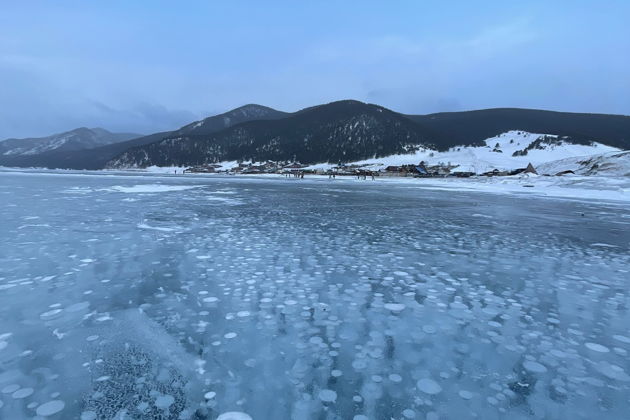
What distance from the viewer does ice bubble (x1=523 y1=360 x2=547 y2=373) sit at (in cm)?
454

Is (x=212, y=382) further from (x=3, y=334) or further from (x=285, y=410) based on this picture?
(x=3, y=334)

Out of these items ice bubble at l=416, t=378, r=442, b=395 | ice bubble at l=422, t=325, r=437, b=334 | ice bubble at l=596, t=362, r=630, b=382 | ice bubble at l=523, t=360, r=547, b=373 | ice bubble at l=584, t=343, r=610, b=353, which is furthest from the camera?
ice bubble at l=422, t=325, r=437, b=334

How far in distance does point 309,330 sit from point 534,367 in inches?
117

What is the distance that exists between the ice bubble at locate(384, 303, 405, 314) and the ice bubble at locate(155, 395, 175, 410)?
382 centimetres

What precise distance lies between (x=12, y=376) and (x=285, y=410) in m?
3.22

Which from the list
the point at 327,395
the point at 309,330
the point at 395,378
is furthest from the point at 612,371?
the point at 309,330

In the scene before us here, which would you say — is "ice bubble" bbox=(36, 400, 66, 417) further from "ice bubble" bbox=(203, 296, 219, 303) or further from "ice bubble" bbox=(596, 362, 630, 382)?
"ice bubble" bbox=(596, 362, 630, 382)

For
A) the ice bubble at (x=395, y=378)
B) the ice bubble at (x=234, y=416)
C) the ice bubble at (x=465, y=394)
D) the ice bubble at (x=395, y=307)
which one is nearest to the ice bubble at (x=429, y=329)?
the ice bubble at (x=395, y=307)

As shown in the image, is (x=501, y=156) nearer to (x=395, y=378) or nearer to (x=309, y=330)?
(x=309, y=330)

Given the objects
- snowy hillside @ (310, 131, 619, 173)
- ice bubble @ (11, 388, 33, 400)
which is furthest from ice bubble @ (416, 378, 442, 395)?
snowy hillside @ (310, 131, 619, 173)

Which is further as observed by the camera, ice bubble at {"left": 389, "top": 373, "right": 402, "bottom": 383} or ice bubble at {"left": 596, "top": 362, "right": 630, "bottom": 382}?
ice bubble at {"left": 596, "top": 362, "right": 630, "bottom": 382}

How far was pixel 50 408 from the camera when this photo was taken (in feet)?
12.1

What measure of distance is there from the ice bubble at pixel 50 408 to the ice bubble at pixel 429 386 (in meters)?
3.76

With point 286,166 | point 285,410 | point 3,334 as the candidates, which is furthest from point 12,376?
point 286,166
